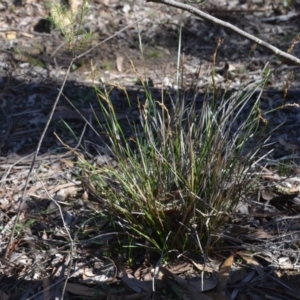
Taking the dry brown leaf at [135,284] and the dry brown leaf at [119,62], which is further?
the dry brown leaf at [119,62]

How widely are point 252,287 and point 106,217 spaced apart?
2.57ft

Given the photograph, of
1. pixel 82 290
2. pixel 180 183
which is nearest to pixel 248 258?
pixel 180 183

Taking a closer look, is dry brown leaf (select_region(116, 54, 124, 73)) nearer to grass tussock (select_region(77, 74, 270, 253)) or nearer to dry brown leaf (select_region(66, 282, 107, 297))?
grass tussock (select_region(77, 74, 270, 253))

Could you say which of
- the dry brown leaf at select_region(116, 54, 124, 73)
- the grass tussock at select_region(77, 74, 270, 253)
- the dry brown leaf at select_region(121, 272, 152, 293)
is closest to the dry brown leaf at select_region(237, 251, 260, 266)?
the grass tussock at select_region(77, 74, 270, 253)

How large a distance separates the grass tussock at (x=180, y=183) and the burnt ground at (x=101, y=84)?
0.77 feet

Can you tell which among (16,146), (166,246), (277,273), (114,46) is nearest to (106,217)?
(166,246)

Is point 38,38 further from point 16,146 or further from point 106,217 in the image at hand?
point 106,217

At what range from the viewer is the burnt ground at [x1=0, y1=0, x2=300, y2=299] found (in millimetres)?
3449

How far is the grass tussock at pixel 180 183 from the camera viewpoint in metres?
3.24

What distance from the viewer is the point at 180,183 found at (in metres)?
3.37

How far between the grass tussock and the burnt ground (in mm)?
234

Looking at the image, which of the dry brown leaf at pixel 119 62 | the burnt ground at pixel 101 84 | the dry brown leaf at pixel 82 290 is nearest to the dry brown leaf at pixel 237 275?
the burnt ground at pixel 101 84

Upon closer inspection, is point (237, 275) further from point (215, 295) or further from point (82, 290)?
point (82, 290)

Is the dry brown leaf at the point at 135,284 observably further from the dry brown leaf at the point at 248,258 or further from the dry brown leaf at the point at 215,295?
the dry brown leaf at the point at 248,258
